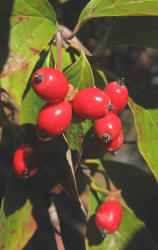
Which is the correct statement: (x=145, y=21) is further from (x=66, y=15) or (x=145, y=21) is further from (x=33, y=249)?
(x=33, y=249)

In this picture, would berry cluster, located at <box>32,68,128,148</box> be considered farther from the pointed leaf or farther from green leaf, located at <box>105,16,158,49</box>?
green leaf, located at <box>105,16,158,49</box>

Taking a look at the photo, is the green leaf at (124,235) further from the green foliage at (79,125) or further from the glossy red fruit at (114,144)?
the glossy red fruit at (114,144)

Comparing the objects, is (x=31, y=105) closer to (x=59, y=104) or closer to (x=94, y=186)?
(x=59, y=104)

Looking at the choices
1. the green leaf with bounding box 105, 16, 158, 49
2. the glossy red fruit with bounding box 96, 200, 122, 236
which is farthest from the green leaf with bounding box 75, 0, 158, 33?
the glossy red fruit with bounding box 96, 200, 122, 236

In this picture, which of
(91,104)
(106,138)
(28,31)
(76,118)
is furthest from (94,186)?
(28,31)

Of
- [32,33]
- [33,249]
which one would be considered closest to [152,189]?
[32,33]

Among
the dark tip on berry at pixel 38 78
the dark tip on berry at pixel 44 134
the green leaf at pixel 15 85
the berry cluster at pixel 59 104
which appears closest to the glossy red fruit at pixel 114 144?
the berry cluster at pixel 59 104
